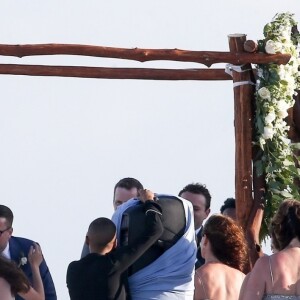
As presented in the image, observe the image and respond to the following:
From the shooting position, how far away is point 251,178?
10617 millimetres

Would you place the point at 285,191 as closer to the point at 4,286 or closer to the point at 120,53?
the point at 120,53

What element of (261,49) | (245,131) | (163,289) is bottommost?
(163,289)

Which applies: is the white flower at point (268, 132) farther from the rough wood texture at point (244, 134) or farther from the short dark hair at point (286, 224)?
the short dark hair at point (286, 224)

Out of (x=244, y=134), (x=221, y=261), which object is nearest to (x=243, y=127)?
(x=244, y=134)

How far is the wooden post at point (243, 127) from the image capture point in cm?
1056

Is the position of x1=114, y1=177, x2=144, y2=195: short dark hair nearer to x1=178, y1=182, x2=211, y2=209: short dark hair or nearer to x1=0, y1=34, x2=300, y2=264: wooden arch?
x1=178, y1=182, x2=211, y2=209: short dark hair

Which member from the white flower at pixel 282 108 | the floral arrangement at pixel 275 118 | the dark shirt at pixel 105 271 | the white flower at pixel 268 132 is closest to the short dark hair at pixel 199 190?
the floral arrangement at pixel 275 118

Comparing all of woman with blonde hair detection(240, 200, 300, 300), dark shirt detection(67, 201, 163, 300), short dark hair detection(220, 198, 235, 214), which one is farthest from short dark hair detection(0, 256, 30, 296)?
short dark hair detection(220, 198, 235, 214)

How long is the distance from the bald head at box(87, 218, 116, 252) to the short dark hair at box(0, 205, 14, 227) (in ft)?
3.97

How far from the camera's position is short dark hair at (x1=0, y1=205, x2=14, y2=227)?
948 centimetres

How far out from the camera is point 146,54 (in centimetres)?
1048

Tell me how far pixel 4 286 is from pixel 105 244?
0.82 metres

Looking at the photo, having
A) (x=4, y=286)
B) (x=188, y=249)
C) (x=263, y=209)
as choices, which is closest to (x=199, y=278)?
(x=188, y=249)

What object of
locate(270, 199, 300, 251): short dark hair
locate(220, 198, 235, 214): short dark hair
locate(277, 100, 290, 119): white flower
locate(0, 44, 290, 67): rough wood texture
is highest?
locate(0, 44, 290, 67): rough wood texture
